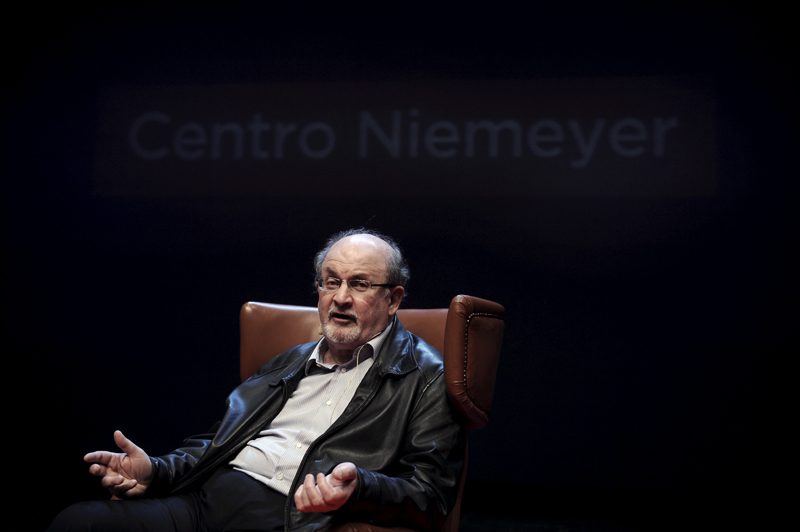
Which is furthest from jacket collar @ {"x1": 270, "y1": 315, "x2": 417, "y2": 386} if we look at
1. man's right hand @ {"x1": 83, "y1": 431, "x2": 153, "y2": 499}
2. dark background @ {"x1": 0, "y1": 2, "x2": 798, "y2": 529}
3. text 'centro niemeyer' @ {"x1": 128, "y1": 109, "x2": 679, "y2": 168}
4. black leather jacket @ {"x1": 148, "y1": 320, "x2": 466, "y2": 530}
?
text 'centro niemeyer' @ {"x1": 128, "y1": 109, "x2": 679, "y2": 168}

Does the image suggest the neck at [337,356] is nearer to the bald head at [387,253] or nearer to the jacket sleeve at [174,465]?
the bald head at [387,253]

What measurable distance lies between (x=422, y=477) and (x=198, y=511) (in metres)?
0.62

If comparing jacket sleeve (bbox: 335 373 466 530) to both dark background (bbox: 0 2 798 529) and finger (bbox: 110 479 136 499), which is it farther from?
dark background (bbox: 0 2 798 529)

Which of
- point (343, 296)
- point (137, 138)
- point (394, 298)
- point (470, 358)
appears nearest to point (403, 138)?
point (137, 138)

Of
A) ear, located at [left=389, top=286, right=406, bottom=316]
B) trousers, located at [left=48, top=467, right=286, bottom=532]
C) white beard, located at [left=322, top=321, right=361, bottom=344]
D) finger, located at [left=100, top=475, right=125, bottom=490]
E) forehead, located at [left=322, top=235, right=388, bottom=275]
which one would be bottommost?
trousers, located at [left=48, top=467, right=286, bottom=532]

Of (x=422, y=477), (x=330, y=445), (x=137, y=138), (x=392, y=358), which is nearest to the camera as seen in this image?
(x=422, y=477)

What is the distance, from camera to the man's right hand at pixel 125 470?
1404mm

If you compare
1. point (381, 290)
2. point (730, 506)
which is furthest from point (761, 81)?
point (381, 290)

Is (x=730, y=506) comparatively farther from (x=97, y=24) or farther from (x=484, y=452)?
(x=97, y=24)

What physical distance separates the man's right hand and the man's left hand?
1.67 feet

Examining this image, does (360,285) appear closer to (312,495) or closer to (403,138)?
(312,495)

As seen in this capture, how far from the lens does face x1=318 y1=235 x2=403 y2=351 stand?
5.53ft

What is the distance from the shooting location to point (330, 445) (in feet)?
4.76

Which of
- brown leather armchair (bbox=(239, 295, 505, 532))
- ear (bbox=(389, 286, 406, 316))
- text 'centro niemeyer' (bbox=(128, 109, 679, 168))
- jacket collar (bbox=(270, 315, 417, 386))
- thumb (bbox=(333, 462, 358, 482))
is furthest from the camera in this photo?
text 'centro niemeyer' (bbox=(128, 109, 679, 168))
